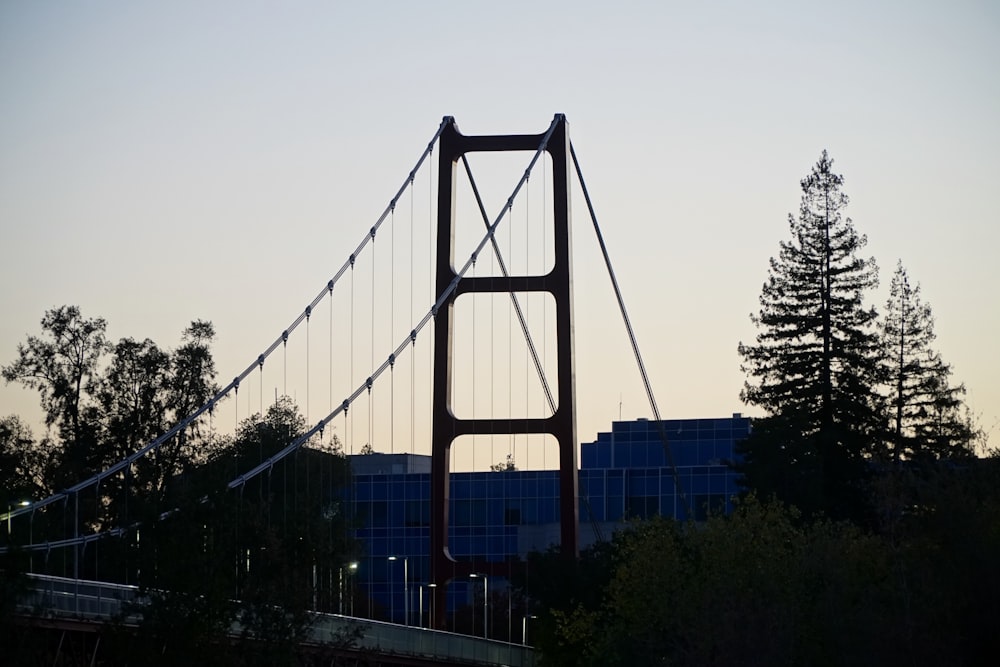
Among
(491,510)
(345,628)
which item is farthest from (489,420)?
(491,510)

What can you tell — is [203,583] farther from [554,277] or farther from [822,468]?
[822,468]

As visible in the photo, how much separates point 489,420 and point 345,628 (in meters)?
16.8

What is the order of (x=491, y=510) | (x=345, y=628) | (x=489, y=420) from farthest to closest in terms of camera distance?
(x=491, y=510) < (x=489, y=420) < (x=345, y=628)

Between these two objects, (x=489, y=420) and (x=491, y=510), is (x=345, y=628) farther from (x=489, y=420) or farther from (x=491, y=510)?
(x=491, y=510)

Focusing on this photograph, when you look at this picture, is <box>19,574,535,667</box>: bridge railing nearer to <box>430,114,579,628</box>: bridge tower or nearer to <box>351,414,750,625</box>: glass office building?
<box>430,114,579,628</box>: bridge tower

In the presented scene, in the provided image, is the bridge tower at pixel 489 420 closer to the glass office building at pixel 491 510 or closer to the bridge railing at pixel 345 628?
the bridge railing at pixel 345 628

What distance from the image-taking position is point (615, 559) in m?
60.4

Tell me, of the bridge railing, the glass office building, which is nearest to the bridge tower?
the bridge railing

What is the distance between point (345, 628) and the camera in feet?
162

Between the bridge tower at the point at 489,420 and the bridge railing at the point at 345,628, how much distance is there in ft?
5.74

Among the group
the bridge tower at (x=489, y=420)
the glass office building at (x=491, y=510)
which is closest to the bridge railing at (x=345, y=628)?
the bridge tower at (x=489, y=420)

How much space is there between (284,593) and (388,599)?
64347mm

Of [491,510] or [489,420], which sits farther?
[491,510]

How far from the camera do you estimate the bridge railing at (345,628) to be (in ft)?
146
